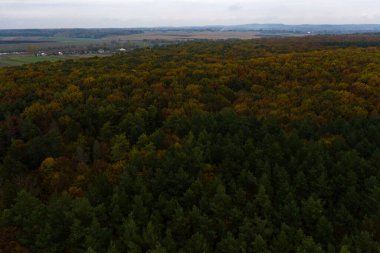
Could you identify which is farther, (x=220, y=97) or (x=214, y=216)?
(x=220, y=97)

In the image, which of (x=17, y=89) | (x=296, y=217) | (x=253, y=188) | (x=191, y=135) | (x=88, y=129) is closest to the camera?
(x=296, y=217)

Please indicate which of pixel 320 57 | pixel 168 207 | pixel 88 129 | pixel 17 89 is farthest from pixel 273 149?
pixel 320 57

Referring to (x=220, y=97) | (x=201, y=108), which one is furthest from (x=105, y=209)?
(x=220, y=97)

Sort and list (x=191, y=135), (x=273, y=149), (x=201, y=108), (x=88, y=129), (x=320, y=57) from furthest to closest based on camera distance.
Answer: (x=320, y=57), (x=201, y=108), (x=88, y=129), (x=191, y=135), (x=273, y=149)

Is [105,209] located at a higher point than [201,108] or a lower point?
lower

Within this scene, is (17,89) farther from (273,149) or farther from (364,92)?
(364,92)

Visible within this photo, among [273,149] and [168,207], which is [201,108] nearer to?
[273,149]
